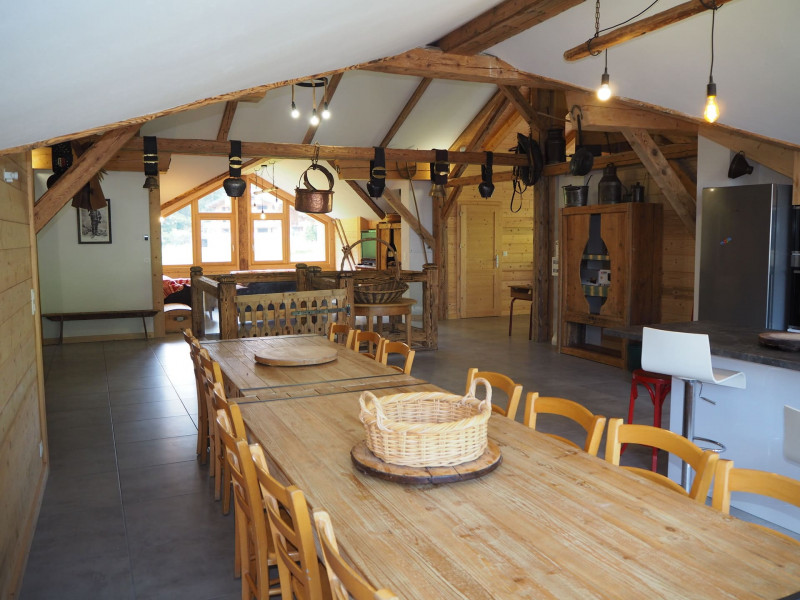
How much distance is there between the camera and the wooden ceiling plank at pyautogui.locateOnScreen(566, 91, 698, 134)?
5.81 meters

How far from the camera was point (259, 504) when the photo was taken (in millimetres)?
2152

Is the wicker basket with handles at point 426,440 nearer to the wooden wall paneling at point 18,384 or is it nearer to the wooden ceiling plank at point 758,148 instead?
the wooden wall paneling at point 18,384

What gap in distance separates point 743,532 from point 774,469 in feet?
6.51

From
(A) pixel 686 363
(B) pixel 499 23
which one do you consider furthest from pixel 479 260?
(A) pixel 686 363

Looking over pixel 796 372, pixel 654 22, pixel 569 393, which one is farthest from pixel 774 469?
pixel 569 393

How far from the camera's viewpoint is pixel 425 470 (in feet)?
6.37

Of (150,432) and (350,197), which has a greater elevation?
(350,197)

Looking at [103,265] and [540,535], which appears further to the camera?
[103,265]

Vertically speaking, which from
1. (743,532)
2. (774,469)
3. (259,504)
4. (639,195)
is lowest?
(774,469)

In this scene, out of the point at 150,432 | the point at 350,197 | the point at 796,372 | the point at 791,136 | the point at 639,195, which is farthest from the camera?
the point at 350,197

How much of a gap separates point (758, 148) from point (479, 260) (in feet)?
21.7

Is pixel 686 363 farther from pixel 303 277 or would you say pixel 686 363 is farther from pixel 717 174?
pixel 303 277

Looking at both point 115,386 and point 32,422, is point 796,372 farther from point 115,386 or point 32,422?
point 115,386

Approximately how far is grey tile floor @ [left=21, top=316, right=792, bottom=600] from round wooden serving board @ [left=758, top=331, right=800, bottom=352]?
49.8 inches
